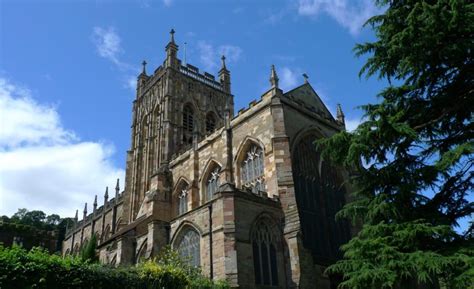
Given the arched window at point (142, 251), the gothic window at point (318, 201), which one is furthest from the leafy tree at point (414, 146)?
the arched window at point (142, 251)

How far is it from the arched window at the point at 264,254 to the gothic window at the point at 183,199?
10.3 metres

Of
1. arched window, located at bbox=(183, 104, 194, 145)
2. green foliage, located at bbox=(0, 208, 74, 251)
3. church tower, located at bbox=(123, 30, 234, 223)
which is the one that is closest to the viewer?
church tower, located at bbox=(123, 30, 234, 223)

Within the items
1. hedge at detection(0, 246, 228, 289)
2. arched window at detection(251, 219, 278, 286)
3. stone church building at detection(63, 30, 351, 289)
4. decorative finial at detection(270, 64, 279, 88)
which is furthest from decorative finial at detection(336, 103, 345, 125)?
hedge at detection(0, 246, 228, 289)

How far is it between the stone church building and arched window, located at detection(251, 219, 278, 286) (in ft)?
0.15

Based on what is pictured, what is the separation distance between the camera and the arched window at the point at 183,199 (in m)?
30.2

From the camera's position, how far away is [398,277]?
37.0ft

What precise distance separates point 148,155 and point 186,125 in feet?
15.2

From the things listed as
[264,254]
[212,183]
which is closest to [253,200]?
[264,254]

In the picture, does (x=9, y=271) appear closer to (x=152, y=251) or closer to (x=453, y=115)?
(x=152, y=251)

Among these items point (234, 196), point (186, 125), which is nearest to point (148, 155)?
point (186, 125)

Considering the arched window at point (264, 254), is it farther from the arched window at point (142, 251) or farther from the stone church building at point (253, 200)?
the arched window at point (142, 251)

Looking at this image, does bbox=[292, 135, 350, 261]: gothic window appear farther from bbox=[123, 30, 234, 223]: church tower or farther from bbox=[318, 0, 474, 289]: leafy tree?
bbox=[123, 30, 234, 223]: church tower

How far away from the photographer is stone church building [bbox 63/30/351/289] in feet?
65.3

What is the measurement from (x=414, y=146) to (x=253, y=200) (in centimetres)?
955
